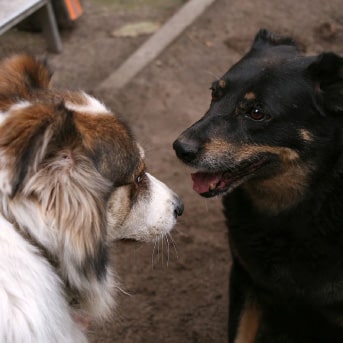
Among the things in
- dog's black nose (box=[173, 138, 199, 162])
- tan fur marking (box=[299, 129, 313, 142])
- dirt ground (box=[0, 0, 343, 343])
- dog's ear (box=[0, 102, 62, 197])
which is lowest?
dirt ground (box=[0, 0, 343, 343])

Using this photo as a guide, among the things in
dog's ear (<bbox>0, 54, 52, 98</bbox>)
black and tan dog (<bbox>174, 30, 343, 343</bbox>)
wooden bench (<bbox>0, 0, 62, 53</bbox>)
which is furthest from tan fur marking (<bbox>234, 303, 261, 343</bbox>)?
wooden bench (<bbox>0, 0, 62, 53</bbox>)

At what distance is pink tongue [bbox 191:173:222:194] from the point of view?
96.3 inches

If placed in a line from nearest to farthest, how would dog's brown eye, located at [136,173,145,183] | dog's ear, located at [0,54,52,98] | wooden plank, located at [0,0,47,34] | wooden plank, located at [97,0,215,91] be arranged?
dog's ear, located at [0,54,52,98] → dog's brown eye, located at [136,173,145,183] → wooden plank, located at [0,0,47,34] → wooden plank, located at [97,0,215,91]

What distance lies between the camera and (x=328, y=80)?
2.24m

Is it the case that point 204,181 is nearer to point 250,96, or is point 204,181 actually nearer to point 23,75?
point 250,96

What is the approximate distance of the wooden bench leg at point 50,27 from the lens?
4.95 metres

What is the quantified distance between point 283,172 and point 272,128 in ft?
0.64

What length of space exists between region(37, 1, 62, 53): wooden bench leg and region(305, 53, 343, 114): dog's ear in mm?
3283

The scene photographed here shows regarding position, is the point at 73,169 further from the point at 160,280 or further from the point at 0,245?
the point at 160,280

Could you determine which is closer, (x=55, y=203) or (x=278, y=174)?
(x=55, y=203)

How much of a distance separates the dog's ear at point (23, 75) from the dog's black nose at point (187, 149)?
0.61 meters

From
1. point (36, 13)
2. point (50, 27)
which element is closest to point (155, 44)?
point (50, 27)

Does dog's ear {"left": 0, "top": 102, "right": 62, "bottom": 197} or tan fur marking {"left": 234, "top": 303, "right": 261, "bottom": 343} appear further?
tan fur marking {"left": 234, "top": 303, "right": 261, "bottom": 343}

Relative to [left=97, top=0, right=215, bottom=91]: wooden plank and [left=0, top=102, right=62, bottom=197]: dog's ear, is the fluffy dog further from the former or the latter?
[left=97, top=0, right=215, bottom=91]: wooden plank
